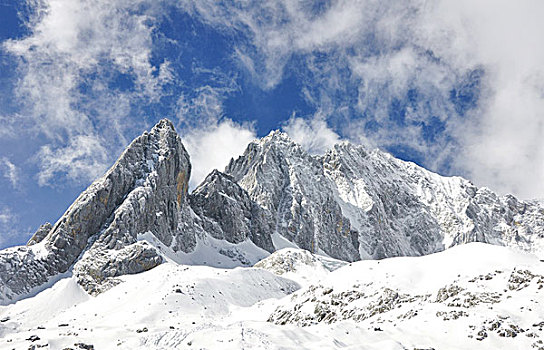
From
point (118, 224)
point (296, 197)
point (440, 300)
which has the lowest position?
point (440, 300)

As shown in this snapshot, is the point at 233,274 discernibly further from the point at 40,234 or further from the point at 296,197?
the point at 296,197

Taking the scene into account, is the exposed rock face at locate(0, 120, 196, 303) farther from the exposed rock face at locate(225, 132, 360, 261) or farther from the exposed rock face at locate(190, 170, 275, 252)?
the exposed rock face at locate(225, 132, 360, 261)

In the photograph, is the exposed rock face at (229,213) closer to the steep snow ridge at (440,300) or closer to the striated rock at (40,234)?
the striated rock at (40,234)

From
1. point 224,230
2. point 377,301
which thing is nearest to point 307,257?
point 224,230

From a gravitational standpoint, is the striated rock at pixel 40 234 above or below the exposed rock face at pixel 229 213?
below

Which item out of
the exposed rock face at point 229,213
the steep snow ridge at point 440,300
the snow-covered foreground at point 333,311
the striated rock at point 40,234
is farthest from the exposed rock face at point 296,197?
the steep snow ridge at point 440,300

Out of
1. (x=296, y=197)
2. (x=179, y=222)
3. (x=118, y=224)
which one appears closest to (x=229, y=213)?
(x=179, y=222)

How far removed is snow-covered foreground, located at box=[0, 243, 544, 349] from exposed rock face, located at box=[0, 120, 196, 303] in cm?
1128

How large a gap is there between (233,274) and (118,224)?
118 ft

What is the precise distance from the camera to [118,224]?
305 ft

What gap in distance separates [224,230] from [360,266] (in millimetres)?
83409

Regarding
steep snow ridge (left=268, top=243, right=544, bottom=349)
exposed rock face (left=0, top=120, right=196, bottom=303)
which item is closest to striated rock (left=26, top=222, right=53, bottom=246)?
exposed rock face (left=0, top=120, right=196, bottom=303)

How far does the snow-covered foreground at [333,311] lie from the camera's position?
83.0 feet

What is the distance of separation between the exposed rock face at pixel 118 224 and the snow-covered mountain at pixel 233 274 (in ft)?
1.01
